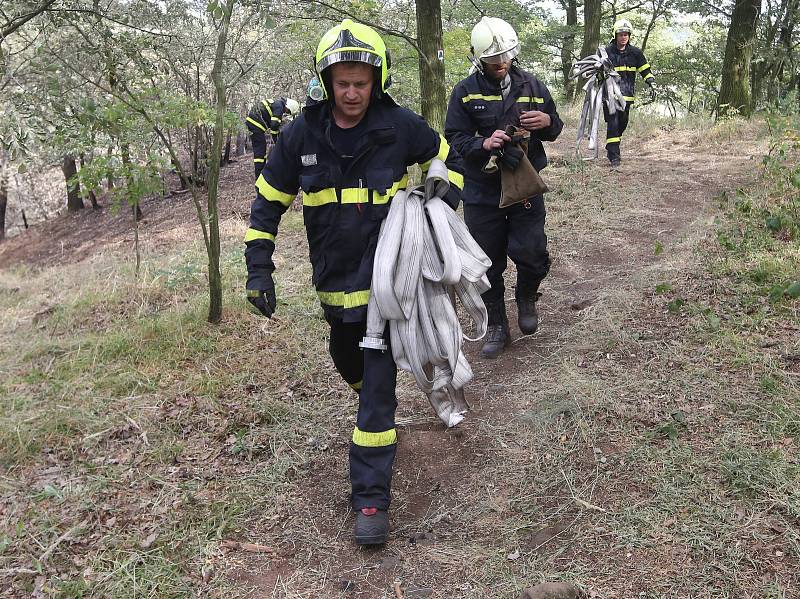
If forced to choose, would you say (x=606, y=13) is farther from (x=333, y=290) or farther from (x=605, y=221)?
(x=333, y=290)

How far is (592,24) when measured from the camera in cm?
1359

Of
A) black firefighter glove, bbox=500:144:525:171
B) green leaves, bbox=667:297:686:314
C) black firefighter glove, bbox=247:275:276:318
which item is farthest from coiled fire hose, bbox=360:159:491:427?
green leaves, bbox=667:297:686:314

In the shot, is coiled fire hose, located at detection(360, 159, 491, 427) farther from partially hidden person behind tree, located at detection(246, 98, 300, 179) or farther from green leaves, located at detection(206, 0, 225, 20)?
partially hidden person behind tree, located at detection(246, 98, 300, 179)

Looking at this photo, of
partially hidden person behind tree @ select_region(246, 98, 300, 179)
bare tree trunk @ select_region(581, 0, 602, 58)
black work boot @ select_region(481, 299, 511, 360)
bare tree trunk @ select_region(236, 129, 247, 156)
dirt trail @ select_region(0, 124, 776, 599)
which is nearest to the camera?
dirt trail @ select_region(0, 124, 776, 599)

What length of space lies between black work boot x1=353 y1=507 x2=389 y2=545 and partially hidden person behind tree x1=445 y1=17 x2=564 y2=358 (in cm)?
197

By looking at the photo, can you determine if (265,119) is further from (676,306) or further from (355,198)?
(355,198)

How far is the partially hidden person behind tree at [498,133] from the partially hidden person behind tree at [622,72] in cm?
576

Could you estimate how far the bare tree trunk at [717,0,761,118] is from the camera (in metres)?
11.9

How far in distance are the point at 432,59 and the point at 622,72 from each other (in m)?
3.07

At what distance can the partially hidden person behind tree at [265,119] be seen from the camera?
451 inches

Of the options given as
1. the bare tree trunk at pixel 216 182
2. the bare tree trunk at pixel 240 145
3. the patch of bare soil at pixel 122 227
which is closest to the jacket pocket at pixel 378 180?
the bare tree trunk at pixel 216 182

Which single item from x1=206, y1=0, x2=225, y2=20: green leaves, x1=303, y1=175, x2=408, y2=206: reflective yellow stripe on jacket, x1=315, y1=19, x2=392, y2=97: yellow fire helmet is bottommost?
x1=303, y1=175, x2=408, y2=206: reflective yellow stripe on jacket

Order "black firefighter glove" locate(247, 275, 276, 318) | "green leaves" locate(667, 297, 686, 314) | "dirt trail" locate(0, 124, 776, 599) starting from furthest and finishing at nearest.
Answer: "green leaves" locate(667, 297, 686, 314) < "black firefighter glove" locate(247, 275, 276, 318) < "dirt trail" locate(0, 124, 776, 599)

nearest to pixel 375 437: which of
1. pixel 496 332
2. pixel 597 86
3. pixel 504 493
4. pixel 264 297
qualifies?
pixel 504 493
